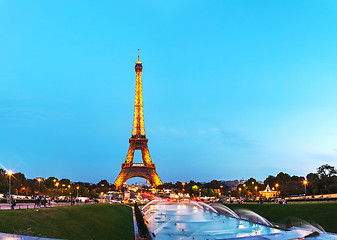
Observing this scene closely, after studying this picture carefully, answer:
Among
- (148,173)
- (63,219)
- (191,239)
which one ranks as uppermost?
(148,173)

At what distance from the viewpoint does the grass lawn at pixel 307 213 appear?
36812mm

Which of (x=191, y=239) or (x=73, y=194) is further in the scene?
(x=73, y=194)

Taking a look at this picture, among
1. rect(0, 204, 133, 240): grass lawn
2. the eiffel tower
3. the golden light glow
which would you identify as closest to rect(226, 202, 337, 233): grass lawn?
rect(0, 204, 133, 240): grass lawn

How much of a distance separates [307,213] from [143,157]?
9499 centimetres

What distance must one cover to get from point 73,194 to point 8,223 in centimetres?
7661

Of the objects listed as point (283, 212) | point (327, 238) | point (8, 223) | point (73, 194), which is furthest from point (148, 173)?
point (327, 238)

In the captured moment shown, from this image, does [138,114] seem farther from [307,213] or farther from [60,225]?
[60,225]

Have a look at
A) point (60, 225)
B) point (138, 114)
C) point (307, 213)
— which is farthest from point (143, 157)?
point (60, 225)

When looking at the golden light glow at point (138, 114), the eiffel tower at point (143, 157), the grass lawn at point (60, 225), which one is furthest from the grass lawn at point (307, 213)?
the golden light glow at point (138, 114)

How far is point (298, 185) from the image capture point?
3696 inches

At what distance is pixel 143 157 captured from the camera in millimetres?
132375

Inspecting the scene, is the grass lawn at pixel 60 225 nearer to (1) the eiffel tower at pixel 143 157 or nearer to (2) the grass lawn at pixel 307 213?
(2) the grass lawn at pixel 307 213

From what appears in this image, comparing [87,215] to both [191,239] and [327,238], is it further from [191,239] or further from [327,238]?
[327,238]

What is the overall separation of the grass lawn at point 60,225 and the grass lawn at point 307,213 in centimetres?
2092
